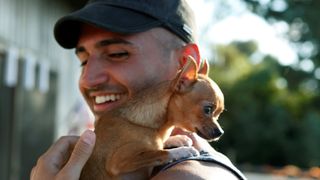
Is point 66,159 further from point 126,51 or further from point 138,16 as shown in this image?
point 138,16

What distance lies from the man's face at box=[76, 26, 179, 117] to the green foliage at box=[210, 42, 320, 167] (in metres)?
16.8

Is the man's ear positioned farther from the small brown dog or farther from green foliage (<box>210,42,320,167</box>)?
green foliage (<box>210,42,320,167</box>)

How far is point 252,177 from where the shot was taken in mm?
13500

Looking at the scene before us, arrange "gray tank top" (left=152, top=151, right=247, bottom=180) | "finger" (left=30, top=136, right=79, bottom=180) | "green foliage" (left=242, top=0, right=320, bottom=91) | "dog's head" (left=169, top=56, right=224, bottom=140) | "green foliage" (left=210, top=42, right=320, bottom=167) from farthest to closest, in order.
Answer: "green foliage" (left=210, top=42, right=320, bottom=167) → "green foliage" (left=242, top=0, right=320, bottom=91) → "dog's head" (left=169, top=56, right=224, bottom=140) → "finger" (left=30, top=136, right=79, bottom=180) → "gray tank top" (left=152, top=151, right=247, bottom=180)

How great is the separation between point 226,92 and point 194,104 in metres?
23.8

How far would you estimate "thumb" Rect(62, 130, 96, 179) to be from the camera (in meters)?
2.43

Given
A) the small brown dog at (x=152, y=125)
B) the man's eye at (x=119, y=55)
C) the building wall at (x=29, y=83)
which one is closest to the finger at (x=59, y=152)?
the small brown dog at (x=152, y=125)

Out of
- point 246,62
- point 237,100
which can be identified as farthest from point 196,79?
point 246,62

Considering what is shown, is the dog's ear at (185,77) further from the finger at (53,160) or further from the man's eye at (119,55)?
the finger at (53,160)

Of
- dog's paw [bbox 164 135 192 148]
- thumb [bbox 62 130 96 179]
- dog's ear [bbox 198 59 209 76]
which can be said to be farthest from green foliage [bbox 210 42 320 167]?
thumb [bbox 62 130 96 179]

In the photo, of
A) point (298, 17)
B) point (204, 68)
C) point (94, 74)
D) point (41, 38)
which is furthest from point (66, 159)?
point (298, 17)

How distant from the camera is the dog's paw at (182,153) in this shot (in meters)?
2.50

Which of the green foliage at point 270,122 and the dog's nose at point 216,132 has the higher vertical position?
the dog's nose at point 216,132

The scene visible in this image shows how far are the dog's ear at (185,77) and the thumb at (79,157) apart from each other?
423mm
